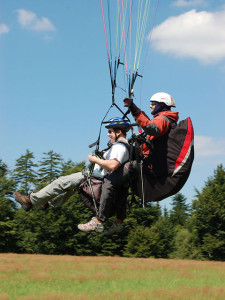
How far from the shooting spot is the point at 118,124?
582 centimetres

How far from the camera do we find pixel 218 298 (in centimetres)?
1833

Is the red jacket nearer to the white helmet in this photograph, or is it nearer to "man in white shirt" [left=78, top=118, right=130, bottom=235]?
the white helmet

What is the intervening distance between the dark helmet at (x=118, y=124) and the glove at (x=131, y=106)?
0.37 meters

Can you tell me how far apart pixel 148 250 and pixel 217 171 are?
1287 centimetres

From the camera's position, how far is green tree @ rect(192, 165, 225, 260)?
152 ft

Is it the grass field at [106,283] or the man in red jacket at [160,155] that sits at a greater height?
the man in red jacket at [160,155]

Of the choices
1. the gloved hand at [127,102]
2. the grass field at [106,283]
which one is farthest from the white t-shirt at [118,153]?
the grass field at [106,283]

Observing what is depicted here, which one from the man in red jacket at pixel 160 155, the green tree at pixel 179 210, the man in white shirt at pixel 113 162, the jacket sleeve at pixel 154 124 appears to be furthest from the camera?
the green tree at pixel 179 210

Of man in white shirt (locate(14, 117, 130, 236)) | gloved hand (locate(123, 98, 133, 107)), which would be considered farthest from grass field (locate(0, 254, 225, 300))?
gloved hand (locate(123, 98, 133, 107))

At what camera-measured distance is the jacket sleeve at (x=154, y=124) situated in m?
5.34

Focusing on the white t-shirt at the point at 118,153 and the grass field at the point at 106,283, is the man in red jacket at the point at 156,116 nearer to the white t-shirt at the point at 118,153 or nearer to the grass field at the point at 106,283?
the white t-shirt at the point at 118,153

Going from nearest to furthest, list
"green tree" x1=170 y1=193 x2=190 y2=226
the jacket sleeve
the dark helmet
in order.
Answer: the jacket sleeve → the dark helmet → "green tree" x1=170 y1=193 x2=190 y2=226

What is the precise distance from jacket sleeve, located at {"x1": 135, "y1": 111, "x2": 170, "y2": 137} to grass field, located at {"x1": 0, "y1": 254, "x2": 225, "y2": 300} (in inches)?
513

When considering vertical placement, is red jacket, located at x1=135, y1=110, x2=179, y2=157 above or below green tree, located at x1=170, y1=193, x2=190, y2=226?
below
